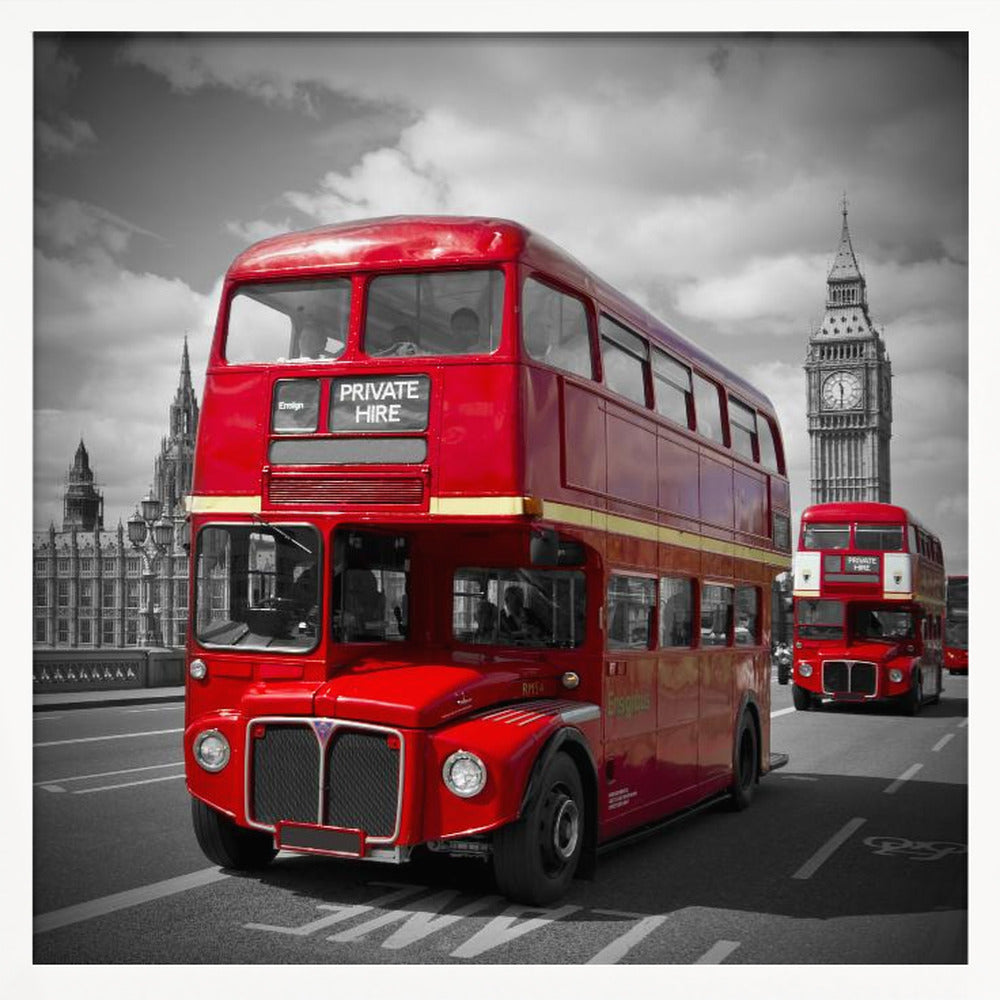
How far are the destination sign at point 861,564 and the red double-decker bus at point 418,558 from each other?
16.0 m

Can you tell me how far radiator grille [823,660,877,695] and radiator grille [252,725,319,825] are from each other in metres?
18.5

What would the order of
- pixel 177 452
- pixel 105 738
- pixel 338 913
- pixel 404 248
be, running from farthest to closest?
pixel 177 452 → pixel 105 738 → pixel 404 248 → pixel 338 913

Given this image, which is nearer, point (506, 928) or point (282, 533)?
point (506, 928)

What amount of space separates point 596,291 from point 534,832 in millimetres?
3541

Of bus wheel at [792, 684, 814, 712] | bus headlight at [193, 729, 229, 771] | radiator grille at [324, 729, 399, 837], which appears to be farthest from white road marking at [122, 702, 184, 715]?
radiator grille at [324, 729, 399, 837]

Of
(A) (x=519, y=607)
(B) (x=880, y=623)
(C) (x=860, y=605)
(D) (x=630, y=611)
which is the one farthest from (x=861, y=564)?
(A) (x=519, y=607)

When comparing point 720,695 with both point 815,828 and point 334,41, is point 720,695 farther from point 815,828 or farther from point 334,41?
point 334,41

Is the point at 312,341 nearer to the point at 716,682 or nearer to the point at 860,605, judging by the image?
the point at 716,682

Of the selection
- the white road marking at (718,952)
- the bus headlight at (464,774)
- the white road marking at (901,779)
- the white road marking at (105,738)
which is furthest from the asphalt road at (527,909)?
the white road marking at (105,738)

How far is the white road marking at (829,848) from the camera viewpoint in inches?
337

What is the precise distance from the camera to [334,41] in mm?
7855

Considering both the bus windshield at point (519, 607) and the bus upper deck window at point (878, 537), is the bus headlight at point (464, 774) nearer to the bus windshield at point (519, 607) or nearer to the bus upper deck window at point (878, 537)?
the bus windshield at point (519, 607)

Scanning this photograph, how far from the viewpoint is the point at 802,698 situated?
976 inches

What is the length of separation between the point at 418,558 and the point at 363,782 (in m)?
1.89
